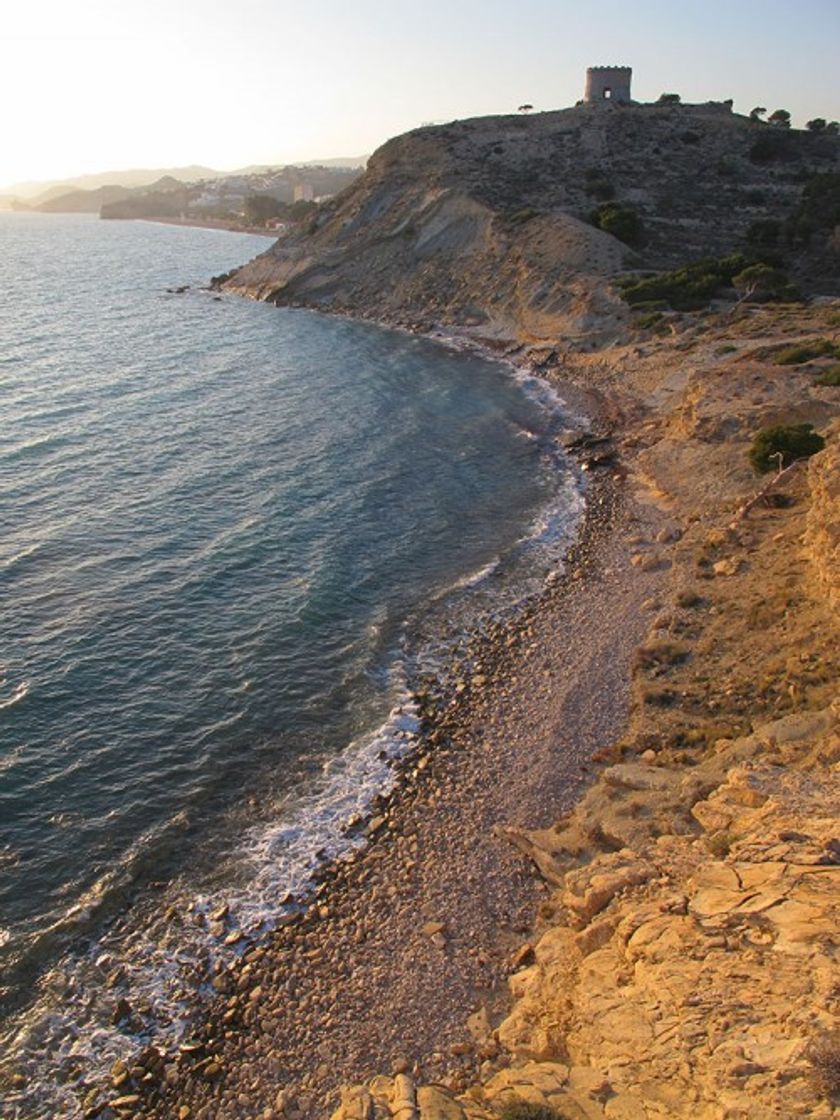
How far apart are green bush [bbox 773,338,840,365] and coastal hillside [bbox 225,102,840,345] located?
2113cm

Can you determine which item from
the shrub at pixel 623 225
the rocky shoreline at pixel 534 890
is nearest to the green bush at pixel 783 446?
the rocky shoreline at pixel 534 890

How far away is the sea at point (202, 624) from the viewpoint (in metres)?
21.2

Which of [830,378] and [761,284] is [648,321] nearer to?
[761,284]

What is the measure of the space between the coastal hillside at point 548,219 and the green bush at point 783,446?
33.4 m

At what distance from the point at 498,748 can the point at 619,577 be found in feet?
43.0

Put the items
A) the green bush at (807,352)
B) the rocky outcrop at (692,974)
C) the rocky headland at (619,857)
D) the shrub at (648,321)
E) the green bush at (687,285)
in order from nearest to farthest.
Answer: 1. the rocky outcrop at (692,974)
2. the rocky headland at (619,857)
3. the green bush at (807,352)
4. the shrub at (648,321)
5. the green bush at (687,285)

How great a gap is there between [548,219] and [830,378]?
5091cm

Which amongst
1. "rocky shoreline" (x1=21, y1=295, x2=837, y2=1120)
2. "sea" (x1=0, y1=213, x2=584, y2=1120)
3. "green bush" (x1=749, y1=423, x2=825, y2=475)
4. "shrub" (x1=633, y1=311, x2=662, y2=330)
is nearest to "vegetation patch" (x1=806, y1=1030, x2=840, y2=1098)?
"rocky shoreline" (x1=21, y1=295, x2=837, y2=1120)

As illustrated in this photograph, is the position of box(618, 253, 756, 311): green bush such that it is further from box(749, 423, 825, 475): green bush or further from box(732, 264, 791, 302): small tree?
box(749, 423, 825, 475): green bush

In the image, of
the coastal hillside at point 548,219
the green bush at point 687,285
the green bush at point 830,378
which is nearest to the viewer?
the green bush at point 830,378

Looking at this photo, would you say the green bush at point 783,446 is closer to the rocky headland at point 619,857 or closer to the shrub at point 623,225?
the rocky headland at point 619,857

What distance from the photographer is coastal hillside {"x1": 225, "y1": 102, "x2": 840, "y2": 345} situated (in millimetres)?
83125

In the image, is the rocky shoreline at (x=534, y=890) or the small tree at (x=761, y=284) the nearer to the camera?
the rocky shoreline at (x=534, y=890)

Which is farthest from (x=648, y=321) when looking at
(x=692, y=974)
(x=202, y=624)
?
(x=692, y=974)
